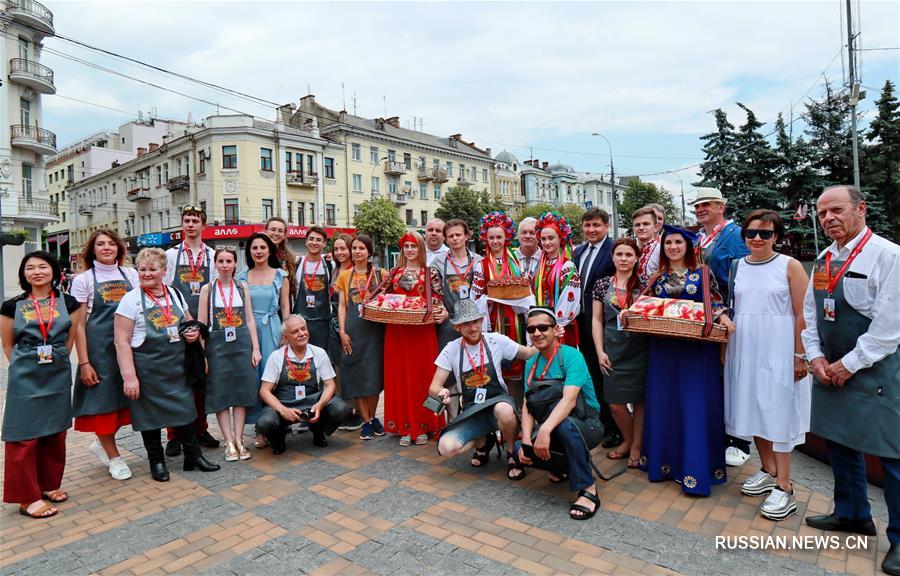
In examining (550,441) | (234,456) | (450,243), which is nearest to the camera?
(550,441)

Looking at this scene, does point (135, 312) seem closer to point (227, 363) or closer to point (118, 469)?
point (227, 363)

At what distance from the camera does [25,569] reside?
331 centimetres

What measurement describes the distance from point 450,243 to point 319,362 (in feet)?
5.93

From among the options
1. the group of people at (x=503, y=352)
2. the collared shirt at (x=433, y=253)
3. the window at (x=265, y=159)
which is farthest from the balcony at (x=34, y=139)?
the collared shirt at (x=433, y=253)

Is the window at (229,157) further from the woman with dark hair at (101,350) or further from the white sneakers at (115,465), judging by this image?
the white sneakers at (115,465)

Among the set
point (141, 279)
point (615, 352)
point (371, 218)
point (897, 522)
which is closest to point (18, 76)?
point (371, 218)

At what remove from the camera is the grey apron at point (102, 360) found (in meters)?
4.66

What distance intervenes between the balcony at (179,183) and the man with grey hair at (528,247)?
41185mm

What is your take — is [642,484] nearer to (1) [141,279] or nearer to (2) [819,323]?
(2) [819,323]

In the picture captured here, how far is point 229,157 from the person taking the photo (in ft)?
128

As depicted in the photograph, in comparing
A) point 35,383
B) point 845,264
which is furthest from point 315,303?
point 845,264

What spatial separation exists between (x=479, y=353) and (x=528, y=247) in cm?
164

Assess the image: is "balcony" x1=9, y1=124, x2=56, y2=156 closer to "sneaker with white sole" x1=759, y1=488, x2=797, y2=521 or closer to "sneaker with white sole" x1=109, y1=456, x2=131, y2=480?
"sneaker with white sole" x1=109, y1=456, x2=131, y2=480

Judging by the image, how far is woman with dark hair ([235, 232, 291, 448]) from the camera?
562 centimetres
